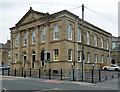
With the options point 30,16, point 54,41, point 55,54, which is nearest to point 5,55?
point 30,16

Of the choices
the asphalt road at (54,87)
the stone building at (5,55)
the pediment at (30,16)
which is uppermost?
the pediment at (30,16)

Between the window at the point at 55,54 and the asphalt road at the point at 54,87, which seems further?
the window at the point at 55,54

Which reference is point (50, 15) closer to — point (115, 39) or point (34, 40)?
point (34, 40)

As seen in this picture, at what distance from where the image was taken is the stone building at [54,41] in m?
26.7

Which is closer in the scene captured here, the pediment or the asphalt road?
the asphalt road

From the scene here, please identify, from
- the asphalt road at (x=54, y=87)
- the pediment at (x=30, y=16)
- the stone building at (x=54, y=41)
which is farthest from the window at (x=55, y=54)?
the asphalt road at (x=54, y=87)

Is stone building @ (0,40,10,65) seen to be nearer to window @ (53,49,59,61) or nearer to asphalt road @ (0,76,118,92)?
window @ (53,49,59,61)

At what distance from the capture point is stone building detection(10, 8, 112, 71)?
2670 centimetres

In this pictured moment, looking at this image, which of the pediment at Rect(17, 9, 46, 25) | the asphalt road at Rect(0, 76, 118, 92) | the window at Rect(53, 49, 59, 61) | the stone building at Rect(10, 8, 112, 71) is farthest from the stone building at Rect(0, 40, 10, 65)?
the asphalt road at Rect(0, 76, 118, 92)

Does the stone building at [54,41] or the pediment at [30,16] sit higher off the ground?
the pediment at [30,16]

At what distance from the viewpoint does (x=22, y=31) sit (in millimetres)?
34438

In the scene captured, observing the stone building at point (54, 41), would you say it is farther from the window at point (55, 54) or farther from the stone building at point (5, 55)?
the stone building at point (5, 55)

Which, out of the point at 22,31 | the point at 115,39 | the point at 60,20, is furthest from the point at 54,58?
the point at 115,39

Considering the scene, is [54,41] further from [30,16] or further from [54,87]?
[54,87]
